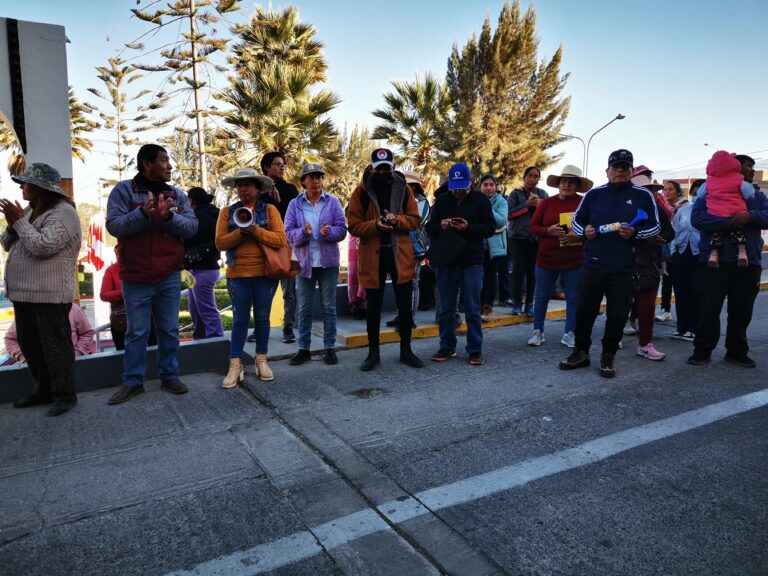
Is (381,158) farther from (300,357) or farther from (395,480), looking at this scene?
(395,480)

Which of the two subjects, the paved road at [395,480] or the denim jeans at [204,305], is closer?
the paved road at [395,480]

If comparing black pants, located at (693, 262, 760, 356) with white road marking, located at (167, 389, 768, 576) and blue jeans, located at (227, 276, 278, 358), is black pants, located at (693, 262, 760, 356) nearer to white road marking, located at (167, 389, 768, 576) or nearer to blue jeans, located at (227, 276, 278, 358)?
white road marking, located at (167, 389, 768, 576)

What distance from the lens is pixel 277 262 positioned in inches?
187

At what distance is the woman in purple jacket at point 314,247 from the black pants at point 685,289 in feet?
13.7

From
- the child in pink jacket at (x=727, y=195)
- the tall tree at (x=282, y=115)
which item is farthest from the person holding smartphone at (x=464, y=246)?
the tall tree at (x=282, y=115)

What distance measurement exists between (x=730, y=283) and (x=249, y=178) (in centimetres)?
471

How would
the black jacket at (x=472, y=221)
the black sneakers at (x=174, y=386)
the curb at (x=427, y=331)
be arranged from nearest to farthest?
the black sneakers at (x=174, y=386) → the black jacket at (x=472, y=221) → the curb at (x=427, y=331)

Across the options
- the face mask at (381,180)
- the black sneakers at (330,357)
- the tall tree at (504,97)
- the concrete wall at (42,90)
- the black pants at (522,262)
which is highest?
the tall tree at (504,97)

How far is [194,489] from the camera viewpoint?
2932 mm

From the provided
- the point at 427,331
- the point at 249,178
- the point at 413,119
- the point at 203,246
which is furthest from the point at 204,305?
the point at 413,119

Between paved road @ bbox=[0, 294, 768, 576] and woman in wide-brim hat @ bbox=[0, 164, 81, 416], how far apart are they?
0.28 meters

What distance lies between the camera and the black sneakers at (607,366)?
4.99 meters

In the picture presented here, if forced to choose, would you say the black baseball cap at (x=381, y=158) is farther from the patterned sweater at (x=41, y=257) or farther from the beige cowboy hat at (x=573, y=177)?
the patterned sweater at (x=41, y=257)

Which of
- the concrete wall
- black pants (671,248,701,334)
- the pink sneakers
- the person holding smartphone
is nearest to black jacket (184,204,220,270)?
the concrete wall
